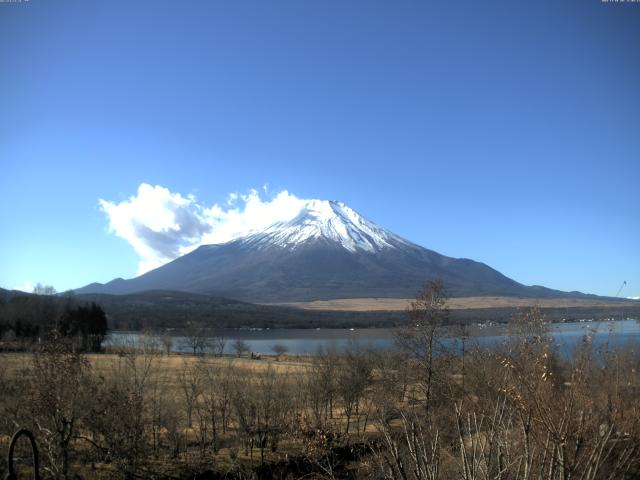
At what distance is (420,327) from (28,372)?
1710 cm

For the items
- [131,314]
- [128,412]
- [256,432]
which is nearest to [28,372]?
[128,412]

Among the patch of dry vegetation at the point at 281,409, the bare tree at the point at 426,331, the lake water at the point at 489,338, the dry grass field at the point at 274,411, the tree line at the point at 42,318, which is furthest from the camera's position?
the tree line at the point at 42,318

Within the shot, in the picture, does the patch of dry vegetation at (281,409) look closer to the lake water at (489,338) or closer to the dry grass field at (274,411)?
the dry grass field at (274,411)

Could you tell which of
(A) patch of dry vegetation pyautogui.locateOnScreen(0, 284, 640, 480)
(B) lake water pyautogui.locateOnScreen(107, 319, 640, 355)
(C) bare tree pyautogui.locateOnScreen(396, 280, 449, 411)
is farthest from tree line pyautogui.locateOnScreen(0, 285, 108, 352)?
(C) bare tree pyautogui.locateOnScreen(396, 280, 449, 411)

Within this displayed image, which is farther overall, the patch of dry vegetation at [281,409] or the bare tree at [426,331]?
the bare tree at [426,331]

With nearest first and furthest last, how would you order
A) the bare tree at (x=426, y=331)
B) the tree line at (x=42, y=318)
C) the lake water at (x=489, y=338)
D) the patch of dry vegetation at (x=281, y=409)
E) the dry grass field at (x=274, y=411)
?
the lake water at (x=489, y=338)
the patch of dry vegetation at (x=281, y=409)
the dry grass field at (x=274, y=411)
the bare tree at (x=426, y=331)
the tree line at (x=42, y=318)

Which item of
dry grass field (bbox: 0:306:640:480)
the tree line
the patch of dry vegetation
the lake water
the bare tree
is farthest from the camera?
the tree line

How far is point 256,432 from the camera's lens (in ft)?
88.8

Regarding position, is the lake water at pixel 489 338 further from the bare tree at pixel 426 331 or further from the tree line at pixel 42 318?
the tree line at pixel 42 318

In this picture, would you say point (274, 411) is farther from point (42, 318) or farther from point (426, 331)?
point (42, 318)

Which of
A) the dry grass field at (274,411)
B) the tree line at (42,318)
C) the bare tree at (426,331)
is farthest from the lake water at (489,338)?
the tree line at (42,318)

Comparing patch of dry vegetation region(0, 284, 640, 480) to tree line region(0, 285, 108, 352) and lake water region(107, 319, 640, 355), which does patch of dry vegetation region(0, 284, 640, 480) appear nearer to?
lake water region(107, 319, 640, 355)

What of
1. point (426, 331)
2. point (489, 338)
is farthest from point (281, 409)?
point (489, 338)

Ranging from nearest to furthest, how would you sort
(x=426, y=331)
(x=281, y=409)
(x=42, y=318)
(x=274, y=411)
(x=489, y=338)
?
(x=426, y=331) < (x=274, y=411) < (x=281, y=409) < (x=489, y=338) < (x=42, y=318)
